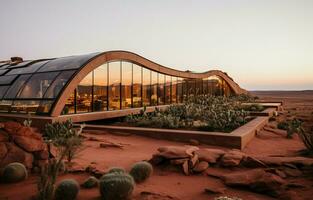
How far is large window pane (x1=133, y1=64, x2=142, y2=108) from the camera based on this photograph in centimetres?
1927

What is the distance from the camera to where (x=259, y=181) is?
204 inches

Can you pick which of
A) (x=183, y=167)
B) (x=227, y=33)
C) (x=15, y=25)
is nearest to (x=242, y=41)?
(x=227, y=33)

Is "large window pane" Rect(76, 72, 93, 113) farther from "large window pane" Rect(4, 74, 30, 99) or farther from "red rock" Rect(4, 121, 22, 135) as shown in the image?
"red rock" Rect(4, 121, 22, 135)

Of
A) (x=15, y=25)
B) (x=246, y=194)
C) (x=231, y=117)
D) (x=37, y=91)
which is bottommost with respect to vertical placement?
(x=246, y=194)

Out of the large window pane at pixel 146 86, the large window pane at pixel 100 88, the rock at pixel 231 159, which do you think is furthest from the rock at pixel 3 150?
the large window pane at pixel 146 86

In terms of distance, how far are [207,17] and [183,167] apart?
1886cm

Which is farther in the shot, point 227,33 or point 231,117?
point 227,33

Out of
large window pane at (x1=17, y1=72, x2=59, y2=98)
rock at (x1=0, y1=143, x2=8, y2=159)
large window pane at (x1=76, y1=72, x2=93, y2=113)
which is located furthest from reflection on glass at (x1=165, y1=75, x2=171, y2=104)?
rock at (x1=0, y1=143, x2=8, y2=159)

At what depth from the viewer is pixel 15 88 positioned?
15391 millimetres

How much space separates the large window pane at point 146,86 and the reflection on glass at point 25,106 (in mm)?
8723

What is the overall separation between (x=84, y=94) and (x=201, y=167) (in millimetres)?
10344

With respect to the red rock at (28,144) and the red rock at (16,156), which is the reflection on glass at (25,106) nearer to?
the red rock at (28,144)

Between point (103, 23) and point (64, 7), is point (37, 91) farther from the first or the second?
point (103, 23)

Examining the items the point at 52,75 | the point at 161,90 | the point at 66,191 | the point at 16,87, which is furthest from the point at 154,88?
the point at 66,191
